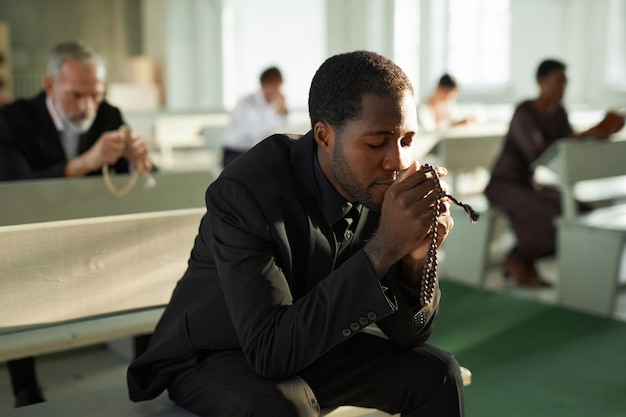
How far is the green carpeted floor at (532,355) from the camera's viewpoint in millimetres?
2982

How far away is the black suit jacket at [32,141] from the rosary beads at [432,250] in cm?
234

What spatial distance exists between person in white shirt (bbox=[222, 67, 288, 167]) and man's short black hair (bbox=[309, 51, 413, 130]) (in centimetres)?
583

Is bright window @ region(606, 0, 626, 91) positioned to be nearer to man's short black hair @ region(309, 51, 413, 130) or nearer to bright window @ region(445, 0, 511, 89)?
bright window @ region(445, 0, 511, 89)

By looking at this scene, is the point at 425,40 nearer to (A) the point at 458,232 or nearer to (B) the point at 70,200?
(A) the point at 458,232

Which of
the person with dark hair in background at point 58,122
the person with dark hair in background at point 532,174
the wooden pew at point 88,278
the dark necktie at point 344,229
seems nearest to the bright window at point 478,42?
the person with dark hair in background at point 532,174

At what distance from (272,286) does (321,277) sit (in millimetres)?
187

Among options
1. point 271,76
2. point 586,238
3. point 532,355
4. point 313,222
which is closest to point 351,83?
point 313,222

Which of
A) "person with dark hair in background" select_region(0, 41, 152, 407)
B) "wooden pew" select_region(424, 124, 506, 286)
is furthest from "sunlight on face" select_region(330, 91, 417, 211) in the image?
"wooden pew" select_region(424, 124, 506, 286)

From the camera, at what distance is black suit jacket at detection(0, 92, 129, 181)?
360cm

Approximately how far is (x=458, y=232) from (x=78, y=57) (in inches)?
105

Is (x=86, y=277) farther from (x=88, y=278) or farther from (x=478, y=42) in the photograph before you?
(x=478, y=42)

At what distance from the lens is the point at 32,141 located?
3.67 m

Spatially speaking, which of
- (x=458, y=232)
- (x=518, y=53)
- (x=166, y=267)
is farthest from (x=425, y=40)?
(x=166, y=267)

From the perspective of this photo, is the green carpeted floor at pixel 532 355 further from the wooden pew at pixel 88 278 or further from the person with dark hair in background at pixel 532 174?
the wooden pew at pixel 88 278
